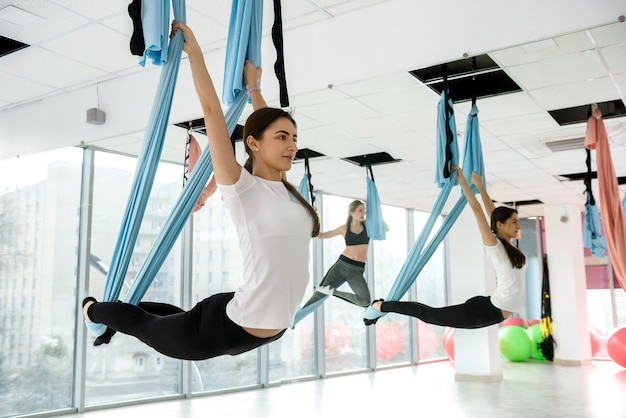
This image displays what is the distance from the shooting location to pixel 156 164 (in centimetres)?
245

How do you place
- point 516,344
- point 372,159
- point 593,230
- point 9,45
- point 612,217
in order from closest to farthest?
point 612,217 → point 9,45 → point 593,230 → point 372,159 → point 516,344

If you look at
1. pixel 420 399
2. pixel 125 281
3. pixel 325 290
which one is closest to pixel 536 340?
pixel 420 399

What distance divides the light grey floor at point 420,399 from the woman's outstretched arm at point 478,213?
2186 mm

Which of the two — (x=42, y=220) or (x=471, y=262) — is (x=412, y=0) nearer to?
(x=42, y=220)

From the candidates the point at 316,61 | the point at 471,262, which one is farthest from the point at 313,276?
the point at 316,61

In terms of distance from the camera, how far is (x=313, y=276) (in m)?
9.35

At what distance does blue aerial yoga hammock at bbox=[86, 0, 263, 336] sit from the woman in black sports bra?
10.3 ft

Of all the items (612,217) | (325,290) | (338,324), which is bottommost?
(338,324)

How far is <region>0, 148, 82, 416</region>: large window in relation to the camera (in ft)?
19.3

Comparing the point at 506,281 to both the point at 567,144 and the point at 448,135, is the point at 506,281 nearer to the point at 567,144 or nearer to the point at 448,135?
the point at 448,135

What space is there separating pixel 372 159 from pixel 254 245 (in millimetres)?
5464

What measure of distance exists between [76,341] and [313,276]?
13.0 feet

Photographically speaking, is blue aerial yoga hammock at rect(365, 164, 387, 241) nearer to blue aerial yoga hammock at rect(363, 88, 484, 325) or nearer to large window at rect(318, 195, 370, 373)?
blue aerial yoga hammock at rect(363, 88, 484, 325)

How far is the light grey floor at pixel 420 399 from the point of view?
573 cm
